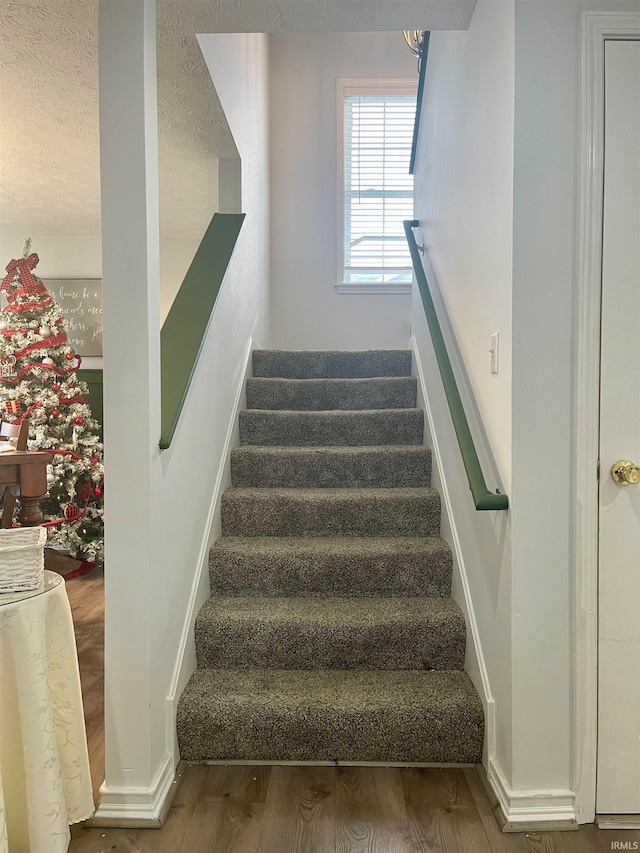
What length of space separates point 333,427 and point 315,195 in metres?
2.30

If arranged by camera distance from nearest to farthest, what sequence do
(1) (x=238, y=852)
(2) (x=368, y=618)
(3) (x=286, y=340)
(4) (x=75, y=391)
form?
(1) (x=238, y=852) < (2) (x=368, y=618) < (4) (x=75, y=391) < (3) (x=286, y=340)

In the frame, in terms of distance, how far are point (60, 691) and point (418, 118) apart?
296 cm

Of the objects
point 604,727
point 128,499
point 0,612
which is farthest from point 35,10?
point 604,727

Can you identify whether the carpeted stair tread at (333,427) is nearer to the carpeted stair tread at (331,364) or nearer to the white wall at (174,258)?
the carpeted stair tread at (331,364)

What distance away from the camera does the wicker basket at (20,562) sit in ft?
4.70

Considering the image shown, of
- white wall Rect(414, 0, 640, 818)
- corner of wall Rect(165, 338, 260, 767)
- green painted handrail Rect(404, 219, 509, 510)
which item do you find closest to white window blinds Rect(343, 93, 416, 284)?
green painted handrail Rect(404, 219, 509, 510)

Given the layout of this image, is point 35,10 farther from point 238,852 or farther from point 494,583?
point 238,852

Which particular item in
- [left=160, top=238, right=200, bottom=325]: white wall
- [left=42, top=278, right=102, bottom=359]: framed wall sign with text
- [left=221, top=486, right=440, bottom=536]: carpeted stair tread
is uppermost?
[left=160, top=238, right=200, bottom=325]: white wall

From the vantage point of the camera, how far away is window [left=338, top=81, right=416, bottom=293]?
4.54 m

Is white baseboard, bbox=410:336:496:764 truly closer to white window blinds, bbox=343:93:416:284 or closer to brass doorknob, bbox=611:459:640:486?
brass doorknob, bbox=611:459:640:486

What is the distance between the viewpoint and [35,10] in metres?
1.85

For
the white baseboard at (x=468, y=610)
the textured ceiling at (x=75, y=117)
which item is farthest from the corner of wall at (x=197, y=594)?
the textured ceiling at (x=75, y=117)

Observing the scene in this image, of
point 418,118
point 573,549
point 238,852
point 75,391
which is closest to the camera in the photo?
point 238,852

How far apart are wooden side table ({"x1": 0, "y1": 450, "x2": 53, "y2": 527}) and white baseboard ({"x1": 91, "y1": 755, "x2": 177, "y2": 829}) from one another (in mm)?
1948
